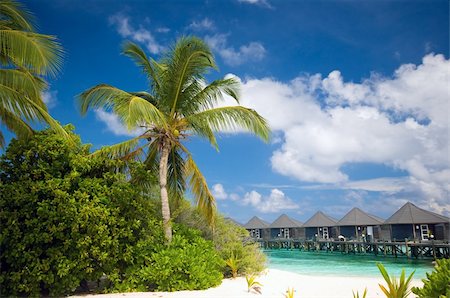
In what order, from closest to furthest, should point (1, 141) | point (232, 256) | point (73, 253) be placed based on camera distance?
point (73, 253), point (1, 141), point (232, 256)

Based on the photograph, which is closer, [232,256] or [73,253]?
[73,253]

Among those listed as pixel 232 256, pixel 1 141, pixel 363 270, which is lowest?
pixel 363 270

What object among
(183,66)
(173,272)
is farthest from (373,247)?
(183,66)

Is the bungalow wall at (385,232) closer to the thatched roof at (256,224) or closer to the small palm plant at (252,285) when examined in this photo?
the thatched roof at (256,224)

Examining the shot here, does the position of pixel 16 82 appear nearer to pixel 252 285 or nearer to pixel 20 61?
pixel 20 61

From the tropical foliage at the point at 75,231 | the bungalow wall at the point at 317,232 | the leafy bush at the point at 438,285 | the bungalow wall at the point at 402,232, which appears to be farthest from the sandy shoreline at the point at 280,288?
the bungalow wall at the point at 317,232

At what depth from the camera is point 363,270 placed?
72.2 feet

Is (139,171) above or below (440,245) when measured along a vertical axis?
above

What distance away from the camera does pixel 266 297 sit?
921cm

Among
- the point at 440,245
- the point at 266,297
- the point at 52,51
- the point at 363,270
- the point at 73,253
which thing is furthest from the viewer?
the point at 440,245

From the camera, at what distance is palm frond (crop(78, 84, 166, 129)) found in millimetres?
9156

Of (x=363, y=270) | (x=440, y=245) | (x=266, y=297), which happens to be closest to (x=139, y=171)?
(x=266, y=297)

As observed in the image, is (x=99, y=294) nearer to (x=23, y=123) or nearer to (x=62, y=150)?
(x=62, y=150)

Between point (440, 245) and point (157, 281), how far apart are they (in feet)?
78.2
